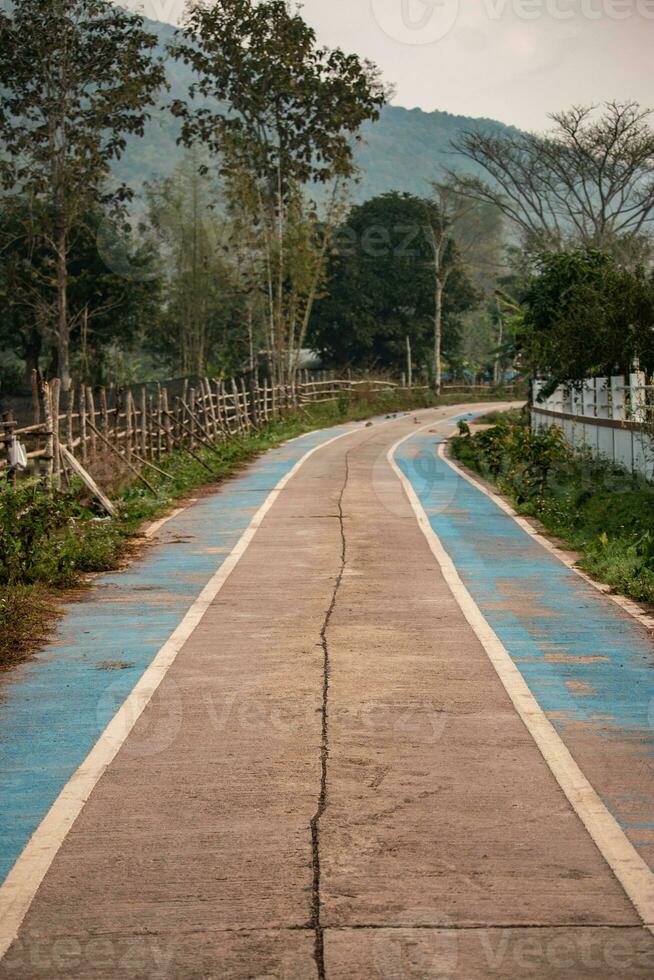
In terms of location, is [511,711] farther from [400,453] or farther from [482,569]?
[400,453]

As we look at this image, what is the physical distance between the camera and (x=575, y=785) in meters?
6.96

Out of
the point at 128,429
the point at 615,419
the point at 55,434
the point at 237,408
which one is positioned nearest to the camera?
the point at 55,434

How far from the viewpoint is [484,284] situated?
13312 centimetres

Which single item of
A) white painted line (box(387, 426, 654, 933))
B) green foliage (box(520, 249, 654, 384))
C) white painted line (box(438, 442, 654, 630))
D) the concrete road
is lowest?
white painted line (box(438, 442, 654, 630))

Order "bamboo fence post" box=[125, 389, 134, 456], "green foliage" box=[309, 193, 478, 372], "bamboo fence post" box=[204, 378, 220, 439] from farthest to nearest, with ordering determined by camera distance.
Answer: "green foliage" box=[309, 193, 478, 372] → "bamboo fence post" box=[204, 378, 220, 439] → "bamboo fence post" box=[125, 389, 134, 456]

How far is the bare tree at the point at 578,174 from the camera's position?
4900 cm

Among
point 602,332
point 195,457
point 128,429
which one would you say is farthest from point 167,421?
point 602,332

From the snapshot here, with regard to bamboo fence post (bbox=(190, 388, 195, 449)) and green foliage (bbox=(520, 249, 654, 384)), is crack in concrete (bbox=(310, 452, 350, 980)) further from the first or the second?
bamboo fence post (bbox=(190, 388, 195, 449))

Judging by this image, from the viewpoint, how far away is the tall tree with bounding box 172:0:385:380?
52.1 meters

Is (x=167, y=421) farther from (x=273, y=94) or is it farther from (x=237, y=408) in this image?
(x=273, y=94)

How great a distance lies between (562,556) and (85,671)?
26.5ft

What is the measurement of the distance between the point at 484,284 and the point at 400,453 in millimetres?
99543

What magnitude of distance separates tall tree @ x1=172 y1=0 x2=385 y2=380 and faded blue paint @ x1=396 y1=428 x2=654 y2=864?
36.2 m

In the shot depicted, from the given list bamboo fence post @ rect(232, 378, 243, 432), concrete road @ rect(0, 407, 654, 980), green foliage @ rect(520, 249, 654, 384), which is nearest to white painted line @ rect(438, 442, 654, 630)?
concrete road @ rect(0, 407, 654, 980)
